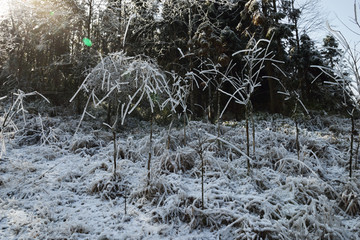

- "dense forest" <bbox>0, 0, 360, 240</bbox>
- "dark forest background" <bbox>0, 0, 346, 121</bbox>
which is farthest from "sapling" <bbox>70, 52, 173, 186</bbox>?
"dark forest background" <bbox>0, 0, 346, 121</bbox>

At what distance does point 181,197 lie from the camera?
11.6 feet

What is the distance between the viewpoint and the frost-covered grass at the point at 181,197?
116 inches

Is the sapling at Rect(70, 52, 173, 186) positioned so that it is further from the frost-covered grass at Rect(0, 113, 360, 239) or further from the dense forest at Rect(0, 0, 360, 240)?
the frost-covered grass at Rect(0, 113, 360, 239)

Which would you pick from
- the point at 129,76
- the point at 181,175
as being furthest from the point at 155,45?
the point at 181,175

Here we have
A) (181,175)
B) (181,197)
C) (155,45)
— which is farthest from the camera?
(155,45)

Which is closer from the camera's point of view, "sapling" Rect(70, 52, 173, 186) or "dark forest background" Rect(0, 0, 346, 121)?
"sapling" Rect(70, 52, 173, 186)

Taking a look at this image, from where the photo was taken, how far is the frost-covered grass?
2.96 metres

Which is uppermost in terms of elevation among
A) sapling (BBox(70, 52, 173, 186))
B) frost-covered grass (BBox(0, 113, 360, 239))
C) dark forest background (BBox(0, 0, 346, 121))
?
dark forest background (BBox(0, 0, 346, 121))

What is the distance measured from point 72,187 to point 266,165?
405 cm

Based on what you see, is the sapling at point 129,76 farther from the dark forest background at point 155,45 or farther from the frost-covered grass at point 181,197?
the dark forest background at point 155,45

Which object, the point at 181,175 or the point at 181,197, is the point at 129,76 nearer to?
the point at 181,175

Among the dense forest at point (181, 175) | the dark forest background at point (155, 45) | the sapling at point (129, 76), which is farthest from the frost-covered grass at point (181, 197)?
the dark forest background at point (155, 45)

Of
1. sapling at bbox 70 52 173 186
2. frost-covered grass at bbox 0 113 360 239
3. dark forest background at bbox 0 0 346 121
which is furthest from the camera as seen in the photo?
dark forest background at bbox 0 0 346 121

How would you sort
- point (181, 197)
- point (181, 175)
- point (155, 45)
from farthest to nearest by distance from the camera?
point (155, 45) < point (181, 175) < point (181, 197)
